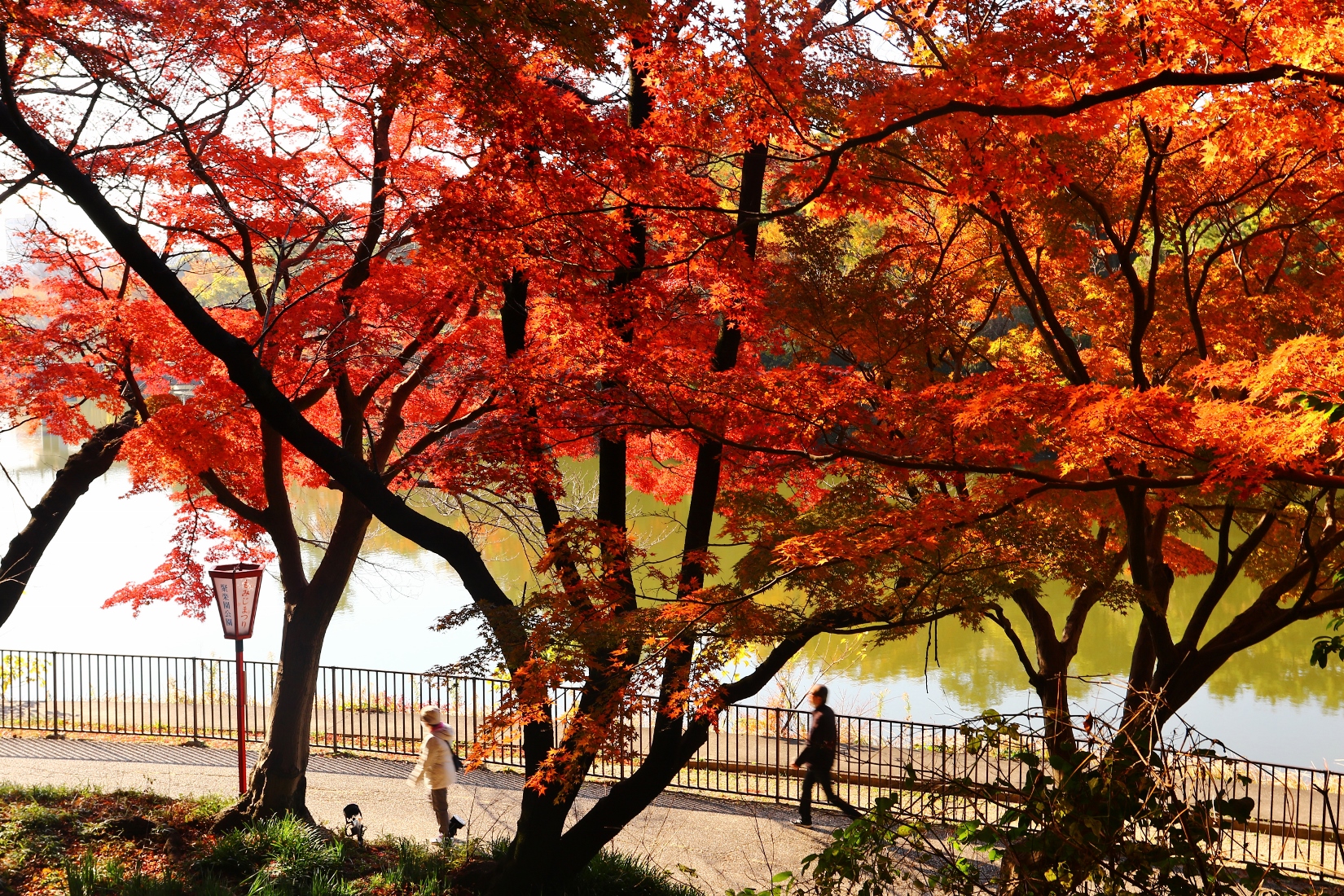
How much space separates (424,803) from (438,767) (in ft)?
7.11

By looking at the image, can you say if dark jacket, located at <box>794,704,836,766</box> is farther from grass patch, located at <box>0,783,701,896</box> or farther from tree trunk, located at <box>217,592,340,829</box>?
tree trunk, located at <box>217,592,340,829</box>

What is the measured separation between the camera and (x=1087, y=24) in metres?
5.32

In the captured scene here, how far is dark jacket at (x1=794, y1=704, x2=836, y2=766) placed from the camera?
30.8 ft

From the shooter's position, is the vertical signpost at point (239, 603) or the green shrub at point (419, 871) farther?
the vertical signpost at point (239, 603)

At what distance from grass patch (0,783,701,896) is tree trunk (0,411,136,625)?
1.90 metres

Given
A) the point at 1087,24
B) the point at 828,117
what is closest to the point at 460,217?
the point at 828,117

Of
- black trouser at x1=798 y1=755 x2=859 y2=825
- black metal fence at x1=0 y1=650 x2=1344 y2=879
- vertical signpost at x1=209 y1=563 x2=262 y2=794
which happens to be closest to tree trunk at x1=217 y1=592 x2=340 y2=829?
vertical signpost at x1=209 y1=563 x2=262 y2=794

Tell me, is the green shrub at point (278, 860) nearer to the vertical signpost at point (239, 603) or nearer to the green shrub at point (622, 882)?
the green shrub at point (622, 882)

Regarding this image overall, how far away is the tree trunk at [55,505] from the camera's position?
877 centimetres

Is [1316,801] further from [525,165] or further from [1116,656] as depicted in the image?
[525,165]

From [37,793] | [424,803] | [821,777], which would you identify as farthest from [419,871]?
[37,793]

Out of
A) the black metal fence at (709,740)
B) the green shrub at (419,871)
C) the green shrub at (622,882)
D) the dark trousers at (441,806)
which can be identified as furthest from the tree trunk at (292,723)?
the green shrub at (622,882)

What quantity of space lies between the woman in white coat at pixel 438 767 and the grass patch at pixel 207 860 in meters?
0.44

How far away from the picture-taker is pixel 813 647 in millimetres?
18141
